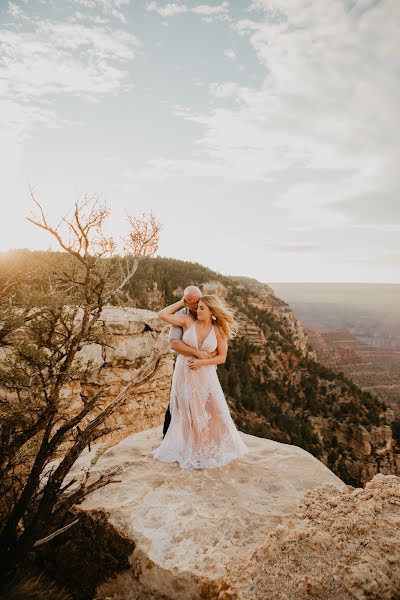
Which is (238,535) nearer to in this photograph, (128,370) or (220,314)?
(220,314)

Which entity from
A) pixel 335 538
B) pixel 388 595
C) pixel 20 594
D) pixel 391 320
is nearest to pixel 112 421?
pixel 20 594

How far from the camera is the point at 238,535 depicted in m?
2.32

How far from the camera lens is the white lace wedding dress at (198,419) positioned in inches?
138

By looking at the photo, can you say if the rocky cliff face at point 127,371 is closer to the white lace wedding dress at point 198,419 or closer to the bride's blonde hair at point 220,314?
the white lace wedding dress at point 198,419

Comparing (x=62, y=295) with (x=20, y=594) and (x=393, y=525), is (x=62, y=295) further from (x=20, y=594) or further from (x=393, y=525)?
(x=393, y=525)

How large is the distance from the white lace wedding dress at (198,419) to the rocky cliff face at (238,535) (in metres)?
0.20

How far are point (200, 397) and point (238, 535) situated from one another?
1.46m

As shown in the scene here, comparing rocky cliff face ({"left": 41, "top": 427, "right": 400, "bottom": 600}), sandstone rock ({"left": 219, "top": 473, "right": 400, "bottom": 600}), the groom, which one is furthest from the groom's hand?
sandstone rock ({"left": 219, "top": 473, "right": 400, "bottom": 600})

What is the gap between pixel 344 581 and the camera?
5.49 feet

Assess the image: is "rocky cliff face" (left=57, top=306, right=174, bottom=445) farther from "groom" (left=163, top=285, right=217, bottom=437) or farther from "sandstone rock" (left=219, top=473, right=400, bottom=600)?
"sandstone rock" (left=219, top=473, right=400, bottom=600)

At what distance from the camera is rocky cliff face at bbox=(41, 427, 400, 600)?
5.77ft

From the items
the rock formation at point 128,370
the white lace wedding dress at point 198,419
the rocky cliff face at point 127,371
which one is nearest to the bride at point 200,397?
the white lace wedding dress at point 198,419

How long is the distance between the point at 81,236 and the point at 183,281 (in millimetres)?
39676

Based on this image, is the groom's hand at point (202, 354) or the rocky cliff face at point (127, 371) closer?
the groom's hand at point (202, 354)
